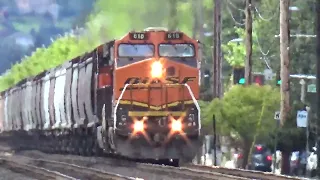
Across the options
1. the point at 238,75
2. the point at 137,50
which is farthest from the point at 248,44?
the point at 137,50

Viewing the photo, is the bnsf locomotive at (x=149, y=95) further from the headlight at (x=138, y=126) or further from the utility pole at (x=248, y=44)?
the utility pole at (x=248, y=44)

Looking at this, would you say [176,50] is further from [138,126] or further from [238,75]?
[238,75]

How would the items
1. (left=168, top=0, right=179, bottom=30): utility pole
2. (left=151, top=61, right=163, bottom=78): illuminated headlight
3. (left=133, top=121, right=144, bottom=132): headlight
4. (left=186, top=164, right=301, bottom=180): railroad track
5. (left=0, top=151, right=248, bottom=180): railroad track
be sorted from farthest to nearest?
(left=168, top=0, right=179, bottom=30): utility pole
(left=151, top=61, right=163, bottom=78): illuminated headlight
(left=133, top=121, right=144, bottom=132): headlight
(left=0, top=151, right=248, bottom=180): railroad track
(left=186, top=164, right=301, bottom=180): railroad track

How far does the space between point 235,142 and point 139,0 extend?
865cm

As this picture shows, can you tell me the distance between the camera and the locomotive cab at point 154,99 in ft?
85.4

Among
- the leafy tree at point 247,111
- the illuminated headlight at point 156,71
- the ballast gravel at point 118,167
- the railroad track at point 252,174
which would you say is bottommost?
the ballast gravel at point 118,167

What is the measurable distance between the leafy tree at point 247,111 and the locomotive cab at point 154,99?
10420 mm

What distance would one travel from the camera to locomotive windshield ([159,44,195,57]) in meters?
27.0

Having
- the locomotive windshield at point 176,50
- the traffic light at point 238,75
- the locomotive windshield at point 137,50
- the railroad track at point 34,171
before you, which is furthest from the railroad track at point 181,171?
the traffic light at point 238,75

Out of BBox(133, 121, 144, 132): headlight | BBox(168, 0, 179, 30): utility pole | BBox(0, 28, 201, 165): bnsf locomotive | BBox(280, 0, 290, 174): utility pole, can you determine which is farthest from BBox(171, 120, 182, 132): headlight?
BBox(168, 0, 179, 30): utility pole

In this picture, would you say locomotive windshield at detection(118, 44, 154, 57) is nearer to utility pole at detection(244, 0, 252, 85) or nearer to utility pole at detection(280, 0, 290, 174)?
utility pole at detection(280, 0, 290, 174)

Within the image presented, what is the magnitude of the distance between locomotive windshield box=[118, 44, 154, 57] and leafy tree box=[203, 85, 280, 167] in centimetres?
1074

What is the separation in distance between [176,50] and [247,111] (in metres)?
10.5

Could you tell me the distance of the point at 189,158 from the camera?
26.7m
